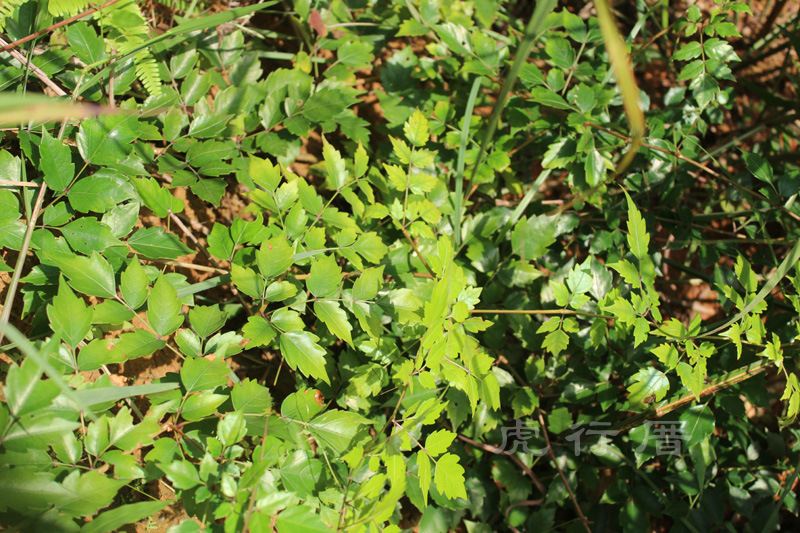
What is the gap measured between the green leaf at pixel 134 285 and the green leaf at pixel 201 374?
0.17 metres

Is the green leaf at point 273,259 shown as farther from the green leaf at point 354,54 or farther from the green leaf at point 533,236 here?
the green leaf at point 354,54

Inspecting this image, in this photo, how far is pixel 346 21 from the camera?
188cm

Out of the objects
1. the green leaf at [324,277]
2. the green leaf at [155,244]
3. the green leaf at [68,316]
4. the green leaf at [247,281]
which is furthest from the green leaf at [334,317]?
the green leaf at [68,316]

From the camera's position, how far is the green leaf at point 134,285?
1168mm

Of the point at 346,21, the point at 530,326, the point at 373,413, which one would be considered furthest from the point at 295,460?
the point at 346,21

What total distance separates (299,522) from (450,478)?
1.22 feet

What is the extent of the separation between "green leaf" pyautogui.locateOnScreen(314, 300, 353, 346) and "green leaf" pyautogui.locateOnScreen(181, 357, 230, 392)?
0.78 feet

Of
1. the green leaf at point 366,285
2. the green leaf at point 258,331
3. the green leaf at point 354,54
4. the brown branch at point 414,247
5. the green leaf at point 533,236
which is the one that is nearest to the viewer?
the green leaf at point 258,331

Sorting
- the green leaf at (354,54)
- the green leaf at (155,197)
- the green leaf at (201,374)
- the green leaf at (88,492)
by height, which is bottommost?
the green leaf at (88,492)

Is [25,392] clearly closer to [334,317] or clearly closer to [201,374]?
[201,374]

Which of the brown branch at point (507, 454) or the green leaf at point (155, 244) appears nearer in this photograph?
the green leaf at point (155, 244)

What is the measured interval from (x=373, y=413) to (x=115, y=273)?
0.73 meters

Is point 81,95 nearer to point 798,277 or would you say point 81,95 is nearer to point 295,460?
point 295,460

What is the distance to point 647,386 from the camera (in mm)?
1421
